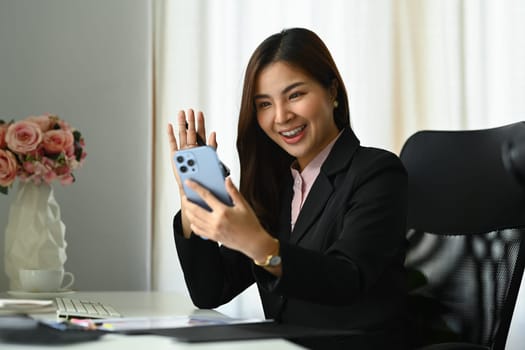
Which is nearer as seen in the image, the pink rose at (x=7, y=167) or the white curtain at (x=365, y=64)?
the pink rose at (x=7, y=167)

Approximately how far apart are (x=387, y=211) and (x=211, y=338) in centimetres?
53

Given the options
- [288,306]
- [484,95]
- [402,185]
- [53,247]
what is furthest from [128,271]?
Answer: [484,95]

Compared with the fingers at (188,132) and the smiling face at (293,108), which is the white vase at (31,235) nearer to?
the fingers at (188,132)

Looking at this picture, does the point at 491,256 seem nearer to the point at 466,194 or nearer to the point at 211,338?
the point at 466,194

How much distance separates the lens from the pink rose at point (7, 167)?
6.07 feet

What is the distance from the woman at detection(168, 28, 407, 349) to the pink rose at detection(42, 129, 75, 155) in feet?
1.61

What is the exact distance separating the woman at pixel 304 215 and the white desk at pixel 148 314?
11 cm

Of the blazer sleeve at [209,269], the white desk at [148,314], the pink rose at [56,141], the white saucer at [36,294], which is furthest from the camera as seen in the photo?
the pink rose at [56,141]

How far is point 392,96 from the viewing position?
8.20 ft

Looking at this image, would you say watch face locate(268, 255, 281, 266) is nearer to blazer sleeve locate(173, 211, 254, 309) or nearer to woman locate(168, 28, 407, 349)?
woman locate(168, 28, 407, 349)


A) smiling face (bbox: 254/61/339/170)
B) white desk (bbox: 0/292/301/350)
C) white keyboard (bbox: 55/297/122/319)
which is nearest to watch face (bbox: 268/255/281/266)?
white desk (bbox: 0/292/301/350)

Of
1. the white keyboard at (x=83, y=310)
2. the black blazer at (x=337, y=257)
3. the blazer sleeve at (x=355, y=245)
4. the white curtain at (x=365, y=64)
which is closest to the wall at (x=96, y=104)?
the white curtain at (x=365, y=64)

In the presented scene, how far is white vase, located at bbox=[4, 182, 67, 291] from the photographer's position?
6.31ft

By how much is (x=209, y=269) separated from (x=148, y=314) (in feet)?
0.71
